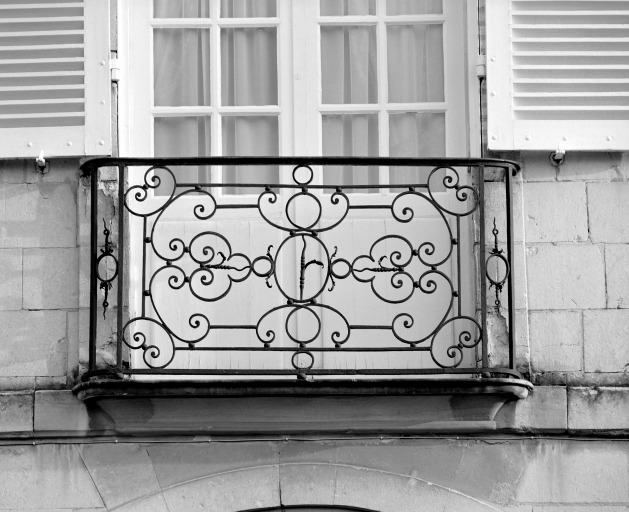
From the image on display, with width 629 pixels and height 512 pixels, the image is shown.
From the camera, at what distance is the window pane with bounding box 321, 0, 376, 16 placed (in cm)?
891

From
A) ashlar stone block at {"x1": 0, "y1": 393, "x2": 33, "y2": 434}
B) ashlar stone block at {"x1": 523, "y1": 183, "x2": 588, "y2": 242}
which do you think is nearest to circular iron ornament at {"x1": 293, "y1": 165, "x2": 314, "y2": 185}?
ashlar stone block at {"x1": 523, "y1": 183, "x2": 588, "y2": 242}

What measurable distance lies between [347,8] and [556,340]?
1.91 metres

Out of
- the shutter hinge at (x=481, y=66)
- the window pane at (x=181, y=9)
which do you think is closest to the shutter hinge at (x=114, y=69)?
the window pane at (x=181, y=9)

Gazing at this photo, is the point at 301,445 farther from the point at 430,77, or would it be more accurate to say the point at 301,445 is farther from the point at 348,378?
the point at 430,77

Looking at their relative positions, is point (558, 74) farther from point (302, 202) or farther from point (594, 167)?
point (302, 202)

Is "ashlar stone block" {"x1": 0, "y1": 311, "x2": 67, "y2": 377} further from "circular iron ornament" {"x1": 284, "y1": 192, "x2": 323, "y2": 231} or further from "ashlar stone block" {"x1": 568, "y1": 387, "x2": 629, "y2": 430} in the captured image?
"ashlar stone block" {"x1": 568, "y1": 387, "x2": 629, "y2": 430}

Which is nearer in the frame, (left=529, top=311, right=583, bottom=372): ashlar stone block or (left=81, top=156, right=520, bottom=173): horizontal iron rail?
(left=81, top=156, right=520, bottom=173): horizontal iron rail

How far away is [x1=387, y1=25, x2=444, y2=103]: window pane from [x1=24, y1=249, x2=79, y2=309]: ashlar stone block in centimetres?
172

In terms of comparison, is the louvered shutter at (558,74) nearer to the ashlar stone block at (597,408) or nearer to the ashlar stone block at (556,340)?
the ashlar stone block at (556,340)

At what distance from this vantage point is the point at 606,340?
8336 mm

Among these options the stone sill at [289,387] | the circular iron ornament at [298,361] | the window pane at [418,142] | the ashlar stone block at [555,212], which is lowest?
the stone sill at [289,387]

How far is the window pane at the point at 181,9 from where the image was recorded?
8.90 meters

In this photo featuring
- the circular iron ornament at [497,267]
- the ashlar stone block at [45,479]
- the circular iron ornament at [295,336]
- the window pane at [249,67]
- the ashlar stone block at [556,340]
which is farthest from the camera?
the window pane at [249,67]

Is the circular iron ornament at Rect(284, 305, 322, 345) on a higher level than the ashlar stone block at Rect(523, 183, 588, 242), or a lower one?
lower
